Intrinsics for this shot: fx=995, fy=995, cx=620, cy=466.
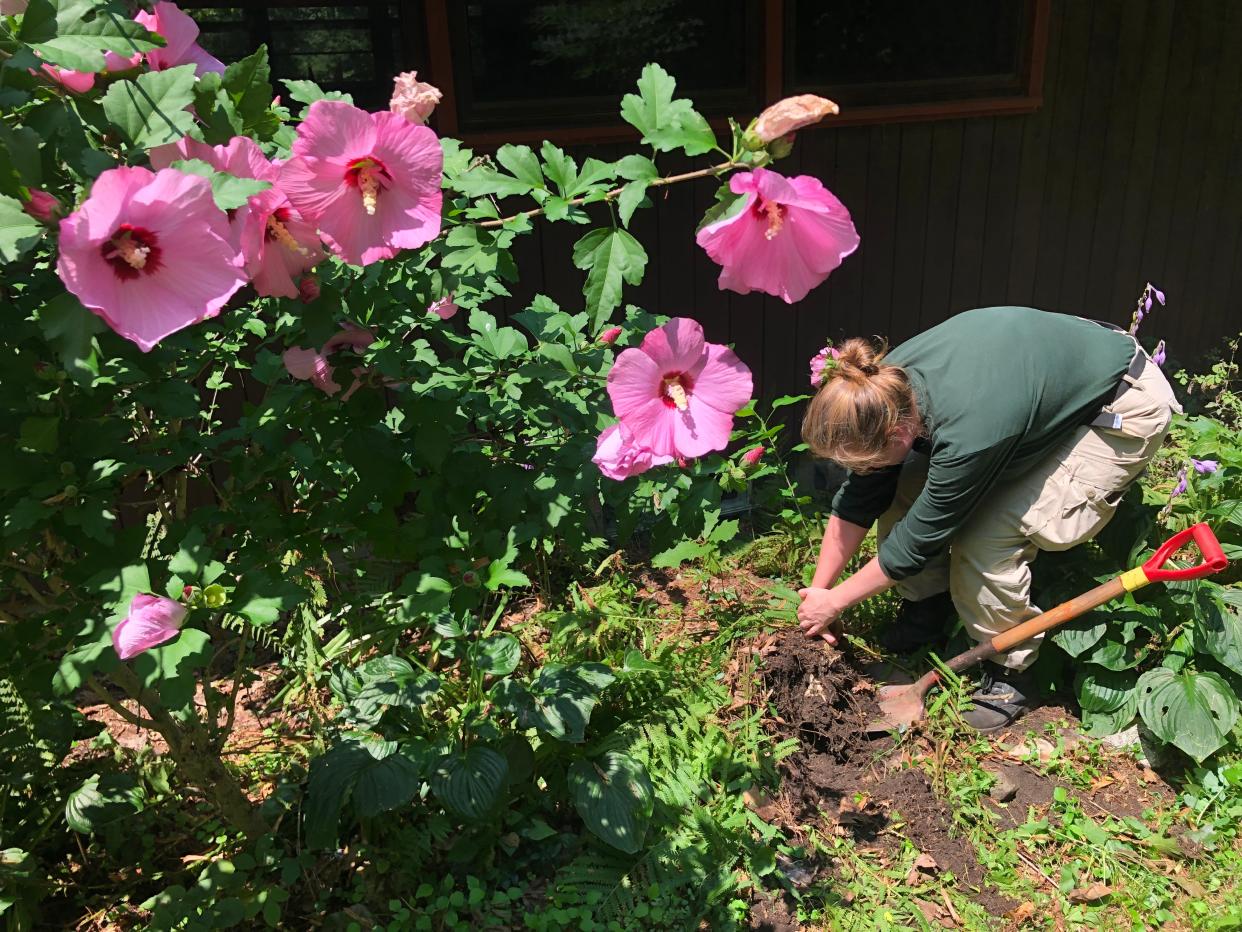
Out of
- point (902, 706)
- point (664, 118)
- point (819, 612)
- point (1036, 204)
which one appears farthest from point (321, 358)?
point (1036, 204)

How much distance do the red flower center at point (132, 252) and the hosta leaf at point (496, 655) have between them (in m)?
1.28

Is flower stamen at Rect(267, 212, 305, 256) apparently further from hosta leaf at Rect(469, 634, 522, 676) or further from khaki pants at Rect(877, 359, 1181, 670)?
khaki pants at Rect(877, 359, 1181, 670)

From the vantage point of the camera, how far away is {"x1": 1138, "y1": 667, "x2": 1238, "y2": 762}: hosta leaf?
7.88 ft

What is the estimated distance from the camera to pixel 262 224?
44.4 inches

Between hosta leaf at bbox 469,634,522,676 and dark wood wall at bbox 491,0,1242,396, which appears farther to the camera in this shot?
dark wood wall at bbox 491,0,1242,396

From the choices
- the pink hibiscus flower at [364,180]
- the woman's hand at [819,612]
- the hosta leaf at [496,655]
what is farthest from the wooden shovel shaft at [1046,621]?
the pink hibiscus flower at [364,180]

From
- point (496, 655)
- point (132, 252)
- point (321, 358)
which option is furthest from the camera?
point (496, 655)

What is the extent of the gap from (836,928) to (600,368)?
1338 mm

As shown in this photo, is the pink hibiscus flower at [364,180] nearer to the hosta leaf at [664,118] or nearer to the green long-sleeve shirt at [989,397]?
the hosta leaf at [664,118]

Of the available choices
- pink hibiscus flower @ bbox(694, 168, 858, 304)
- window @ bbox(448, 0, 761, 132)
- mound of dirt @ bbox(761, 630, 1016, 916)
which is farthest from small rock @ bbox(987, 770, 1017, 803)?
window @ bbox(448, 0, 761, 132)

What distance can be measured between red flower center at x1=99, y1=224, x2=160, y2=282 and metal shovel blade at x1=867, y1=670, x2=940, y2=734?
2.21 m

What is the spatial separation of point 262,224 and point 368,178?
5.1 inches

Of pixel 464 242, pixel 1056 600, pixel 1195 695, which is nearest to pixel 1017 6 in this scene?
pixel 1056 600

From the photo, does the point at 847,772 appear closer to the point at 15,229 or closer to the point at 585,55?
the point at 15,229
